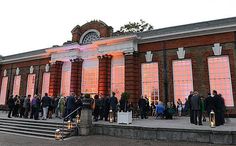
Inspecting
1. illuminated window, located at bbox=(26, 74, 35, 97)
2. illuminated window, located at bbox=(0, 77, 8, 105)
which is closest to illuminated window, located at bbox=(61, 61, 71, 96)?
illuminated window, located at bbox=(26, 74, 35, 97)

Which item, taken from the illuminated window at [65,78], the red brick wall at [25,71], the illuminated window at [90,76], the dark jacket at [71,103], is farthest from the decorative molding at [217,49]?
the red brick wall at [25,71]

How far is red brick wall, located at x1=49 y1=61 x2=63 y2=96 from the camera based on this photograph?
21484 millimetres

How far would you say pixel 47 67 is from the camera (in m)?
23.8

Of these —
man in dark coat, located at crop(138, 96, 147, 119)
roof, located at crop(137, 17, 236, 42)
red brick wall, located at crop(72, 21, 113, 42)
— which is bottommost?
man in dark coat, located at crop(138, 96, 147, 119)

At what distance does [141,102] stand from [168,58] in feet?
17.3

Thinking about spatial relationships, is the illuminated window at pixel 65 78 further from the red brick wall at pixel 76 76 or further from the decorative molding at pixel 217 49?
the decorative molding at pixel 217 49

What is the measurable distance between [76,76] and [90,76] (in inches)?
60.0

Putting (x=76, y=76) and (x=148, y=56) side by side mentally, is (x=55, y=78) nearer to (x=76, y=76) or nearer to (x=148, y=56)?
(x=76, y=76)

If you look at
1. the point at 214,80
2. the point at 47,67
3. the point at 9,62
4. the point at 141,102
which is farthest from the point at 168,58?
the point at 9,62

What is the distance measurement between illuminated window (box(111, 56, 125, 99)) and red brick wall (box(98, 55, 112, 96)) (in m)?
0.38

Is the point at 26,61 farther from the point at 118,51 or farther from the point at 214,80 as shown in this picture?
the point at 214,80

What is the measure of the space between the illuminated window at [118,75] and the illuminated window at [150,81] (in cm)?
196

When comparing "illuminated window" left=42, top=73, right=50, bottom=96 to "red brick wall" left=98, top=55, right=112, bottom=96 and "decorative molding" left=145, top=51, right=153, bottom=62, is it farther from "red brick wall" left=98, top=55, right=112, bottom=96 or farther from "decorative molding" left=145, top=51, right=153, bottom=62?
"decorative molding" left=145, top=51, right=153, bottom=62

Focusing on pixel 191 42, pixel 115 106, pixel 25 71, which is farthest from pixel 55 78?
pixel 191 42
